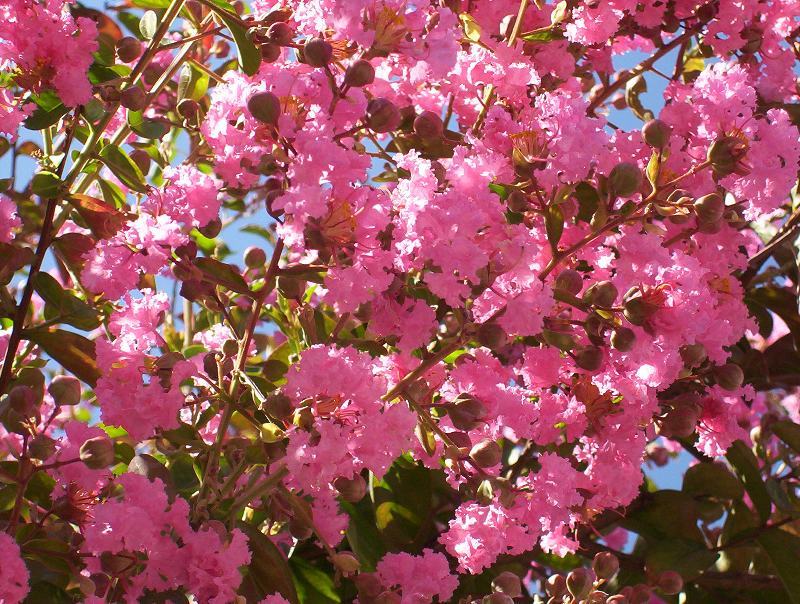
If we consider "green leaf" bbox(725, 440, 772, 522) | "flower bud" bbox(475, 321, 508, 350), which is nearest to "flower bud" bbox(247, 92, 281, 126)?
"flower bud" bbox(475, 321, 508, 350)

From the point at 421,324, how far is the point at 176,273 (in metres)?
0.27

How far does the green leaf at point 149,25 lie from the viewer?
1424mm

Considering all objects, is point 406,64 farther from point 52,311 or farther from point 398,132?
point 52,311

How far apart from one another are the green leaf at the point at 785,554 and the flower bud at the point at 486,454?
596 millimetres

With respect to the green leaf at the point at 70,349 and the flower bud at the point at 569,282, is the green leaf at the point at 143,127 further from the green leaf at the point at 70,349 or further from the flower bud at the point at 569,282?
the flower bud at the point at 569,282

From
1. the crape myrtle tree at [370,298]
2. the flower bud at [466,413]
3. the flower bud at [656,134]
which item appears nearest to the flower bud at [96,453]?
the crape myrtle tree at [370,298]

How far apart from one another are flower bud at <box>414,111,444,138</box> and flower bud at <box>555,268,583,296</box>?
24 centimetres

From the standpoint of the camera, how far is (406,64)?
1336 millimetres

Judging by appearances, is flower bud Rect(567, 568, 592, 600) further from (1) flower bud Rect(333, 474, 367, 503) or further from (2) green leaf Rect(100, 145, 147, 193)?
(2) green leaf Rect(100, 145, 147, 193)

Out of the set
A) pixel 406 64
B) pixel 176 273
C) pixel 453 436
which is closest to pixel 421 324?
pixel 453 436

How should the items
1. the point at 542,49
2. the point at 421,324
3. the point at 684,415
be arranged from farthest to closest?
the point at 542,49 < the point at 684,415 < the point at 421,324

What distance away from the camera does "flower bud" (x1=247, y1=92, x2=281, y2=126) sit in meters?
1.08

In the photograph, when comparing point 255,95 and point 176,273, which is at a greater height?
point 255,95

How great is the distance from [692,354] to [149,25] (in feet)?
2.78
